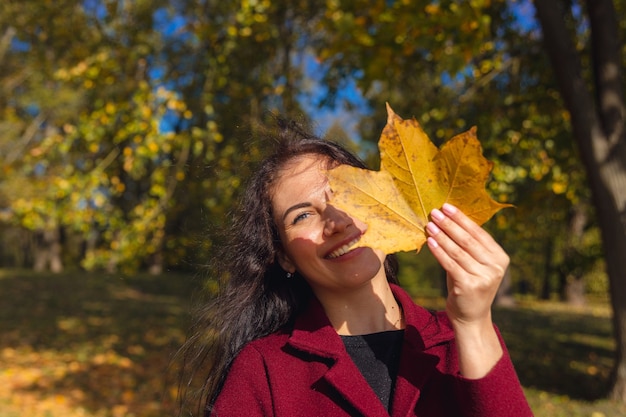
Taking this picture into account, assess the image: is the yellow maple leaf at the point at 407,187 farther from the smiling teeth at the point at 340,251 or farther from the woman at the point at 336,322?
the smiling teeth at the point at 340,251

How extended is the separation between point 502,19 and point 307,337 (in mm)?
4879

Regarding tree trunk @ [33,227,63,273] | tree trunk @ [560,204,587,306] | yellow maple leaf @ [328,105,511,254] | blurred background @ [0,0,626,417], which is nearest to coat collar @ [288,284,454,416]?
yellow maple leaf @ [328,105,511,254]

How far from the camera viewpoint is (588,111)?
470 cm

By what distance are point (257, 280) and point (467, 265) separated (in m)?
0.72

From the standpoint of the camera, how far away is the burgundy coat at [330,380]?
132 centimetres

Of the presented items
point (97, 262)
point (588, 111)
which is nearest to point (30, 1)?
point (97, 262)

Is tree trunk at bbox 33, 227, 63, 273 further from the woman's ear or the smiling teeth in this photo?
the smiling teeth

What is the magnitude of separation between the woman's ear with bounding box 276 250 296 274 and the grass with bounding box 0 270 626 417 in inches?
41.8

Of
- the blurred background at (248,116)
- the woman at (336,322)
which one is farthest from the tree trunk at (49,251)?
the woman at (336,322)

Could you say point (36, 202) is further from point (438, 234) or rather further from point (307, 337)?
point (438, 234)

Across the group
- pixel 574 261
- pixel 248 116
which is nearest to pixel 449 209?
pixel 248 116


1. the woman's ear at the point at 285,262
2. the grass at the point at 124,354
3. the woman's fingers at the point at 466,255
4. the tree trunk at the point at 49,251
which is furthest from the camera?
the tree trunk at the point at 49,251

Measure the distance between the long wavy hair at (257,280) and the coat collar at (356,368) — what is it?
0.17 meters

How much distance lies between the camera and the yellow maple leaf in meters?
1.13
